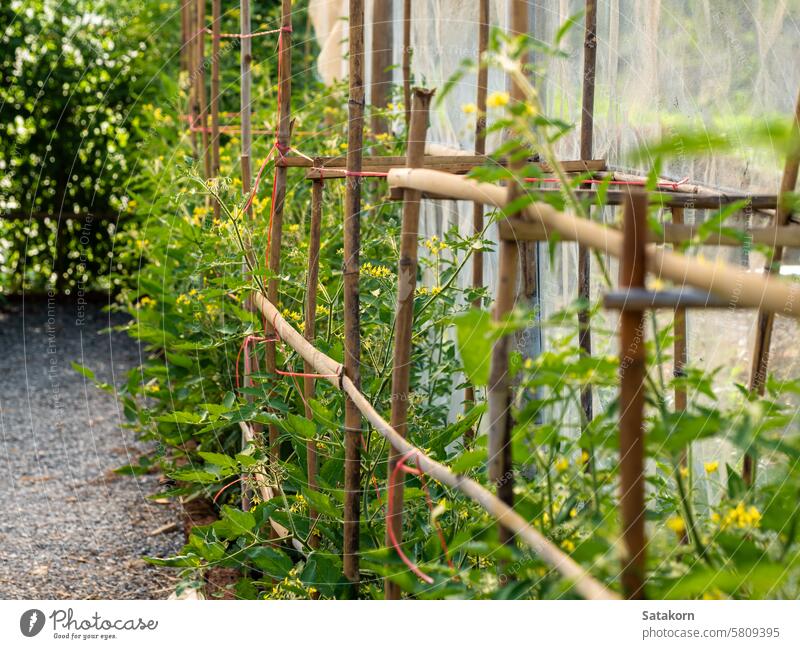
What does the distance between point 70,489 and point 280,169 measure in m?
1.93

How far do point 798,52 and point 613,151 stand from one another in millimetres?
759

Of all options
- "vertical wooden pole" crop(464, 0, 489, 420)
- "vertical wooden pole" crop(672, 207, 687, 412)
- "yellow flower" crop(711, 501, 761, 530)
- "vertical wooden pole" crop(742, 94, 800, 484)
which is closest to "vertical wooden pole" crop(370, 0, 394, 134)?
"vertical wooden pole" crop(464, 0, 489, 420)

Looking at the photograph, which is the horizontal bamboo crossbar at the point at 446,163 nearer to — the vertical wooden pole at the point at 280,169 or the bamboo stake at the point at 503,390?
the vertical wooden pole at the point at 280,169

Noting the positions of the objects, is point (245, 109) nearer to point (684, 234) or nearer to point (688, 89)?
point (688, 89)

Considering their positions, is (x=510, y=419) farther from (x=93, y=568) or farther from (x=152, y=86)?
(x=152, y=86)

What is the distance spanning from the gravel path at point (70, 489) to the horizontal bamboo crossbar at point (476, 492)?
118 centimetres

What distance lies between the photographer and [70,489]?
12.2 feet

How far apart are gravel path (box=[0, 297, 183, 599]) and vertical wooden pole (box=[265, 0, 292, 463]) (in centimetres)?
82

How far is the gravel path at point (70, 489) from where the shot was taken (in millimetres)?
2885

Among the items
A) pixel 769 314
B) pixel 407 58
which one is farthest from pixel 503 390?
pixel 407 58

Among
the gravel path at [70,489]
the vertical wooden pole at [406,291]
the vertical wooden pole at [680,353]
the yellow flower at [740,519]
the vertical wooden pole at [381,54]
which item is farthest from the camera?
the vertical wooden pole at [381,54]

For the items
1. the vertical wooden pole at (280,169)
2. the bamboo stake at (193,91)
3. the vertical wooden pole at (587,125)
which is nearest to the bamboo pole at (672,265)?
the vertical wooden pole at (587,125)

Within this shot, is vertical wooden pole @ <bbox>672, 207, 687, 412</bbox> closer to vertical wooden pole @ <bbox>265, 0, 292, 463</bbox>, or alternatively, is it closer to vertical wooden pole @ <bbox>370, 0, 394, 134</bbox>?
vertical wooden pole @ <bbox>265, 0, 292, 463</bbox>
